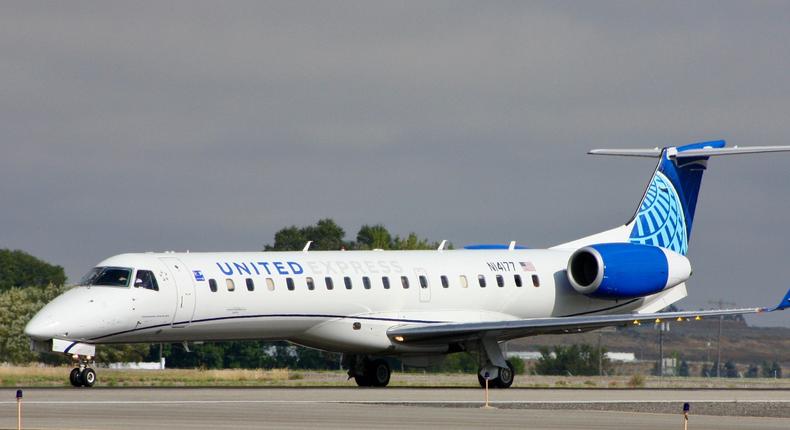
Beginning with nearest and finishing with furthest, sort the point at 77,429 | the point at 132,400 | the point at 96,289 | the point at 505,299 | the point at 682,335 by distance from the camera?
1. the point at 77,429
2. the point at 132,400
3. the point at 96,289
4. the point at 505,299
5. the point at 682,335

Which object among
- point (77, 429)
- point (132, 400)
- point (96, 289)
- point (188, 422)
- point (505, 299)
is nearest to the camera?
point (77, 429)

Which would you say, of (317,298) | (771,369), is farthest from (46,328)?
(771,369)

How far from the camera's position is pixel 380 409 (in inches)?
1104

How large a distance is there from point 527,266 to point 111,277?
1154 centimetres

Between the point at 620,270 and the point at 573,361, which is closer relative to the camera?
the point at 620,270

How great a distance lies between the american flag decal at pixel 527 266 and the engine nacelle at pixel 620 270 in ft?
3.31

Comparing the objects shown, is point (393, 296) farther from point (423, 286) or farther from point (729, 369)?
point (729, 369)

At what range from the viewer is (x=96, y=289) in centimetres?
3575

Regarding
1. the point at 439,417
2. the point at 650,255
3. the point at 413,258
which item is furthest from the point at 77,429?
the point at 650,255

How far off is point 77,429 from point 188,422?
211 cm

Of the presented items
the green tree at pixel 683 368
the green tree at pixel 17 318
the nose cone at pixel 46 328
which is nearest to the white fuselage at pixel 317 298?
the nose cone at pixel 46 328

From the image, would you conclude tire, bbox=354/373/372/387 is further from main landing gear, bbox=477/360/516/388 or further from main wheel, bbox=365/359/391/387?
main landing gear, bbox=477/360/516/388

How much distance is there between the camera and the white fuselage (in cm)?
3559

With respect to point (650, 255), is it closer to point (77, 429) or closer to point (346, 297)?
point (346, 297)
